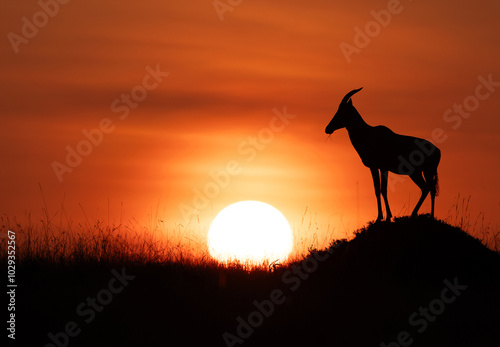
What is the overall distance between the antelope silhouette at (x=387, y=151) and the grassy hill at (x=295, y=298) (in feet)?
4.70

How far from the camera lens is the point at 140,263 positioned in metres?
13.4

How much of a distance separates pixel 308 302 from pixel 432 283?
118 inches

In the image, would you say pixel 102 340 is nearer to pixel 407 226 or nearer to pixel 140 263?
pixel 140 263

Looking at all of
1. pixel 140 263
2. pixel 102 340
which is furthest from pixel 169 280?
pixel 102 340

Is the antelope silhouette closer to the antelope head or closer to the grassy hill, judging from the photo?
the antelope head

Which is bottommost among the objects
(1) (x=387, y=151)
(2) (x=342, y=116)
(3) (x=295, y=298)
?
(3) (x=295, y=298)

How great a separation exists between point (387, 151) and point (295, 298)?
184 inches

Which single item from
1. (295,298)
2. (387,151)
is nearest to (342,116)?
(387,151)

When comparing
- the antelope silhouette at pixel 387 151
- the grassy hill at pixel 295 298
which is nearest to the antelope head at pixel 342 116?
the antelope silhouette at pixel 387 151

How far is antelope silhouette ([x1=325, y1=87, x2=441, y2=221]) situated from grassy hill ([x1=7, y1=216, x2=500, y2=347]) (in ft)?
4.70

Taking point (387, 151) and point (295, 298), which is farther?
point (387, 151)

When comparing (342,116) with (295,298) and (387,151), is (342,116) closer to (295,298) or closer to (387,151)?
(387,151)

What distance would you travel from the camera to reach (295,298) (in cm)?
1164

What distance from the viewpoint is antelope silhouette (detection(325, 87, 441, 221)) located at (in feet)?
48.6
